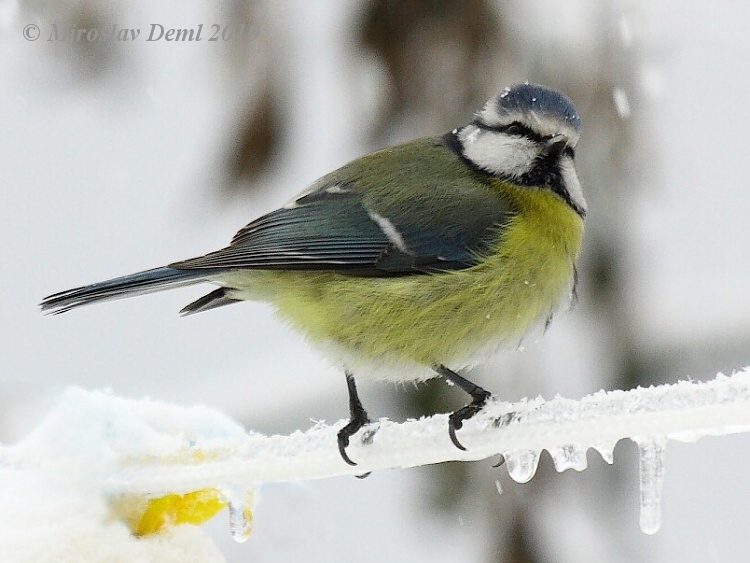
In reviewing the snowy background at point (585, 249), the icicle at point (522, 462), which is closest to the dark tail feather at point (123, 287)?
the snowy background at point (585, 249)

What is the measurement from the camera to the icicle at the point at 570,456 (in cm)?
117

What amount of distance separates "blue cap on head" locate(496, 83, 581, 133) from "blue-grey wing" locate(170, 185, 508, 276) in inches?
8.1

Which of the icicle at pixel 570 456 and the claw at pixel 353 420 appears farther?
the claw at pixel 353 420

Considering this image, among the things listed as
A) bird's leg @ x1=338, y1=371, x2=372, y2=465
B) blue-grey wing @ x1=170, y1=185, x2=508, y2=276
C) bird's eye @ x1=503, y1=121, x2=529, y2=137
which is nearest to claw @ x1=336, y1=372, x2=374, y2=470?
bird's leg @ x1=338, y1=371, x2=372, y2=465

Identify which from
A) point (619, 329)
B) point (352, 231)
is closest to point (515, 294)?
point (352, 231)

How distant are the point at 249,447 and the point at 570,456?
1.31ft

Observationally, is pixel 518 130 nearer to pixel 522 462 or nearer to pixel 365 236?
pixel 365 236

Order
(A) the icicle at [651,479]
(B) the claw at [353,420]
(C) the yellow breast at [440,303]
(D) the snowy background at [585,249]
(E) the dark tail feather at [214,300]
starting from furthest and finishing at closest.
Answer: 1. (D) the snowy background at [585,249]
2. (E) the dark tail feather at [214,300]
3. (C) the yellow breast at [440,303]
4. (B) the claw at [353,420]
5. (A) the icicle at [651,479]

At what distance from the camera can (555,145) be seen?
206 cm

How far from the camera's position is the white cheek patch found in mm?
2113

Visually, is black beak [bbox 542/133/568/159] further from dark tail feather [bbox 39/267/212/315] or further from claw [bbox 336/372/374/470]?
dark tail feather [bbox 39/267/212/315]

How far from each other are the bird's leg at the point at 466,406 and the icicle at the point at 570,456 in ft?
0.43

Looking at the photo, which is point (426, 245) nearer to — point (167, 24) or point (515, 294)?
point (515, 294)

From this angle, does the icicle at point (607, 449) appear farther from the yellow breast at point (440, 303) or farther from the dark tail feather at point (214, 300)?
the dark tail feather at point (214, 300)
